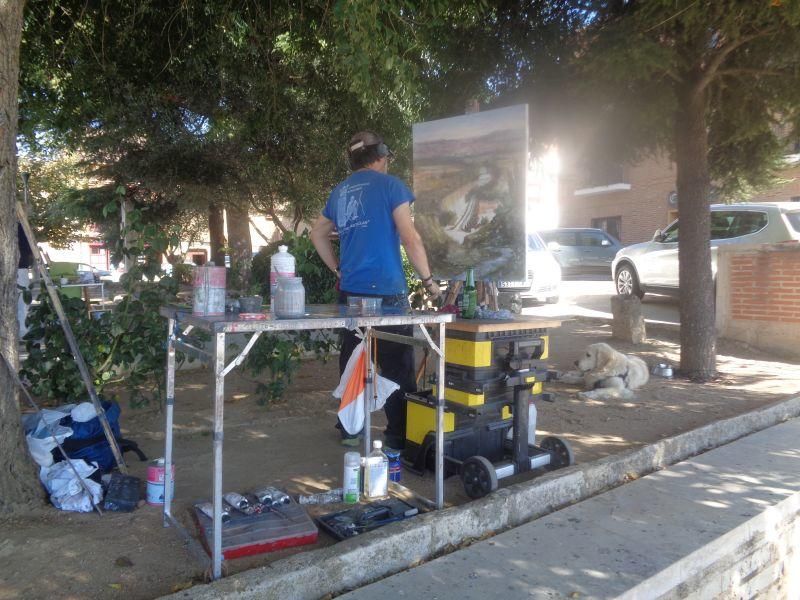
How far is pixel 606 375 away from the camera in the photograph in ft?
20.4

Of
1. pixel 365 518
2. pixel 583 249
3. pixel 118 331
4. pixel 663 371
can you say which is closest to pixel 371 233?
pixel 365 518

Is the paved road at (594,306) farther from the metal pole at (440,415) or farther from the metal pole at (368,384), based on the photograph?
the metal pole at (440,415)

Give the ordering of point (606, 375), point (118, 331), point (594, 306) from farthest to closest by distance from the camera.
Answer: point (594, 306), point (606, 375), point (118, 331)

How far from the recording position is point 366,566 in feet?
8.93

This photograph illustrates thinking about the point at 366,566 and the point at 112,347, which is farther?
the point at 112,347

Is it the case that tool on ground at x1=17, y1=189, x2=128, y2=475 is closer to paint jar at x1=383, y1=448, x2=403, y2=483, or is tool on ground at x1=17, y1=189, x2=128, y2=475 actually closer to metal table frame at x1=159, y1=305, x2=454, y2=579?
metal table frame at x1=159, y1=305, x2=454, y2=579

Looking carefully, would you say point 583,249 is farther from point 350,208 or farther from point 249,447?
point 249,447

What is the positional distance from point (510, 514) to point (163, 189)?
10567 millimetres

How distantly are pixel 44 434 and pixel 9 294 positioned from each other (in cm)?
80

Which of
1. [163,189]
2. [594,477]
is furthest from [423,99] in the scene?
[163,189]

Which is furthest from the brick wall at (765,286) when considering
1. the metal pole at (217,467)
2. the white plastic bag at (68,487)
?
the white plastic bag at (68,487)

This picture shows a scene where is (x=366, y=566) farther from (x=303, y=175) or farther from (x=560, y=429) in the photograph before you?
(x=303, y=175)

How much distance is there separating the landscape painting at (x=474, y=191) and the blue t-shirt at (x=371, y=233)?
1268mm

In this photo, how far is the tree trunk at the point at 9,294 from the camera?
2924mm
